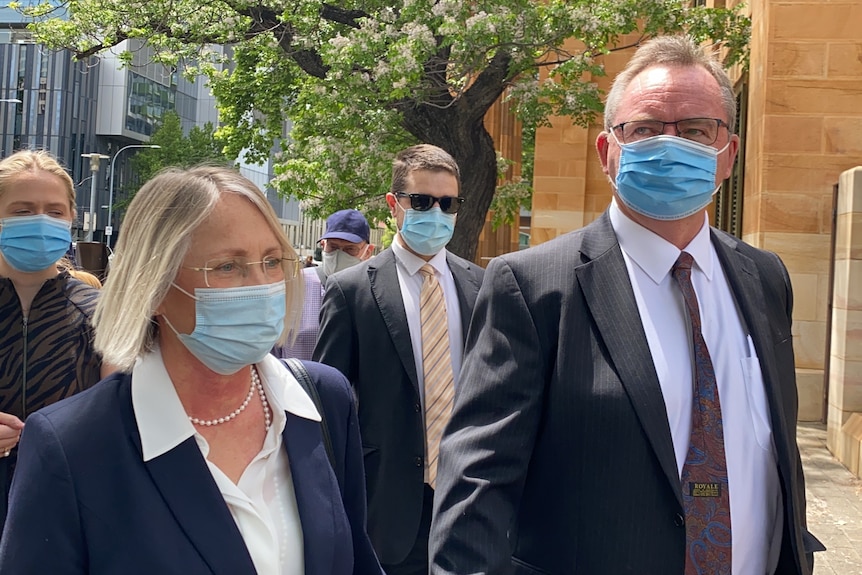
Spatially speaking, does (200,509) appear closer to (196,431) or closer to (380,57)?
(196,431)

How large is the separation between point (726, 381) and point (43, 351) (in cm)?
236

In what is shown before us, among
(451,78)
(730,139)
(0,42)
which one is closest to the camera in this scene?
(730,139)

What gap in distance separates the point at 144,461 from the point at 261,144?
17651 mm

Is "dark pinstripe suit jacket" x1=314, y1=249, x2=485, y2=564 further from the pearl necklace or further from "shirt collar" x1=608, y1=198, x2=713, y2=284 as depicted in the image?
the pearl necklace

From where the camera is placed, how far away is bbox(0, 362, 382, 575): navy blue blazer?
1.85 m

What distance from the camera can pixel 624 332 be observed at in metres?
2.42

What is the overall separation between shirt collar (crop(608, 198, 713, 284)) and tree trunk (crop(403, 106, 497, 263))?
11503 millimetres

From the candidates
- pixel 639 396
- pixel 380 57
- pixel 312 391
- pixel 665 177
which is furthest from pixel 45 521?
pixel 380 57

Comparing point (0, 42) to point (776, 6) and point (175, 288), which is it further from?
point (175, 288)

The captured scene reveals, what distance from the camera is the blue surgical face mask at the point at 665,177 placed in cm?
264

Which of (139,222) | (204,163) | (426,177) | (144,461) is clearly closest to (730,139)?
(204,163)

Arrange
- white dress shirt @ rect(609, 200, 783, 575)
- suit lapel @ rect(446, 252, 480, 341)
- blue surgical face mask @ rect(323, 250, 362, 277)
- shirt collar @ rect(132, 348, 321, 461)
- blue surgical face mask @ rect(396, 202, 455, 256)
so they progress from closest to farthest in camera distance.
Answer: shirt collar @ rect(132, 348, 321, 461) < white dress shirt @ rect(609, 200, 783, 575) < suit lapel @ rect(446, 252, 480, 341) < blue surgical face mask @ rect(396, 202, 455, 256) < blue surgical face mask @ rect(323, 250, 362, 277)

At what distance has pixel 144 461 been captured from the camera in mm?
1951

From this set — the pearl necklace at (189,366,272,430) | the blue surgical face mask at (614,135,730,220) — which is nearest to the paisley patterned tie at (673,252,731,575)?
the blue surgical face mask at (614,135,730,220)
